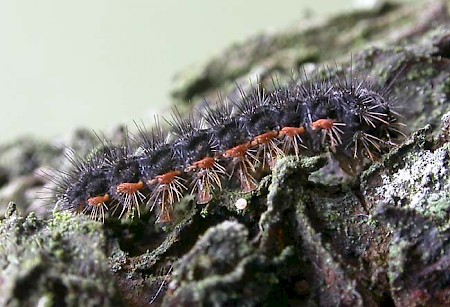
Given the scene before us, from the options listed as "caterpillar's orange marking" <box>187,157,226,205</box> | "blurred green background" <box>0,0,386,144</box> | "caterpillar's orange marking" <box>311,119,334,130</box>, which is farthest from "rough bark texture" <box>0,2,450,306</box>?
"blurred green background" <box>0,0,386,144</box>

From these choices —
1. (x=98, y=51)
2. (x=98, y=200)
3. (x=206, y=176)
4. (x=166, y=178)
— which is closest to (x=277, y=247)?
(x=206, y=176)

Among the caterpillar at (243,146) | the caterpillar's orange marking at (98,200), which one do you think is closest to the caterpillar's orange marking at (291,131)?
the caterpillar at (243,146)

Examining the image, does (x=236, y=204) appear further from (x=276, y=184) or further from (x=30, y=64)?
(x=30, y=64)

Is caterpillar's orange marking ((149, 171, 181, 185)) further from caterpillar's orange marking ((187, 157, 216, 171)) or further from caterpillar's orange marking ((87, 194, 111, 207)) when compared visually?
caterpillar's orange marking ((87, 194, 111, 207))

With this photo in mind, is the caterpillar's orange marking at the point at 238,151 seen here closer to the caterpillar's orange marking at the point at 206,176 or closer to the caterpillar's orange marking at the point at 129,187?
the caterpillar's orange marking at the point at 206,176

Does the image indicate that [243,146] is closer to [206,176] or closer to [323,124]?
[206,176]

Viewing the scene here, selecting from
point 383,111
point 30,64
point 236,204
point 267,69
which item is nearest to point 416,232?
point 236,204
